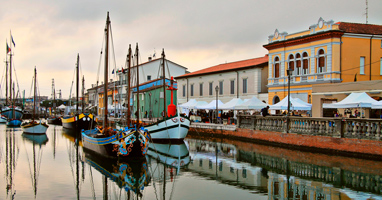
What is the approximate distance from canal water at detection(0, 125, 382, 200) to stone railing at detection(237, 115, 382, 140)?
4.84ft

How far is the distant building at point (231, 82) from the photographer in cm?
4275

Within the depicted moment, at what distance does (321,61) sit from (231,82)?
45.9 feet

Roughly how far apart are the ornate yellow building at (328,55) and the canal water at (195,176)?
1325 centimetres

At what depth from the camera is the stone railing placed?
62.1ft

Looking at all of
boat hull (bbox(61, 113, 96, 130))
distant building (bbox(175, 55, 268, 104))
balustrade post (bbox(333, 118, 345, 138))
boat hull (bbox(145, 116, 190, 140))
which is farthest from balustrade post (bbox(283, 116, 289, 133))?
boat hull (bbox(61, 113, 96, 130))

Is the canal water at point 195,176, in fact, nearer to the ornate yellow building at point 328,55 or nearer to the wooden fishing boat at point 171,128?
the wooden fishing boat at point 171,128

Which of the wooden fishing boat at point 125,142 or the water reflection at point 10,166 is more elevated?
the wooden fishing boat at point 125,142

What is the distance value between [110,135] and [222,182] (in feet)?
28.3

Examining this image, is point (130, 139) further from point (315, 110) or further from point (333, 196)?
point (315, 110)

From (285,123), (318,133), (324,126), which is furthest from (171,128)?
(324,126)

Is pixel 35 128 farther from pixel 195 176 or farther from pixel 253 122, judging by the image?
pixel 195 176

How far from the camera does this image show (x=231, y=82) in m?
46.6

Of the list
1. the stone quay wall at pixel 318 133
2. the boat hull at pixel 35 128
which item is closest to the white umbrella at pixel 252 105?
the stone quay wall at pixel 318 133

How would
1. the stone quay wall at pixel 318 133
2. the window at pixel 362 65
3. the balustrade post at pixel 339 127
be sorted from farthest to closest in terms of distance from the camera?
the window at pixel 362 65 → the balustrade post at pixel 339 127 → the stone quay wall at pixel 318 133
